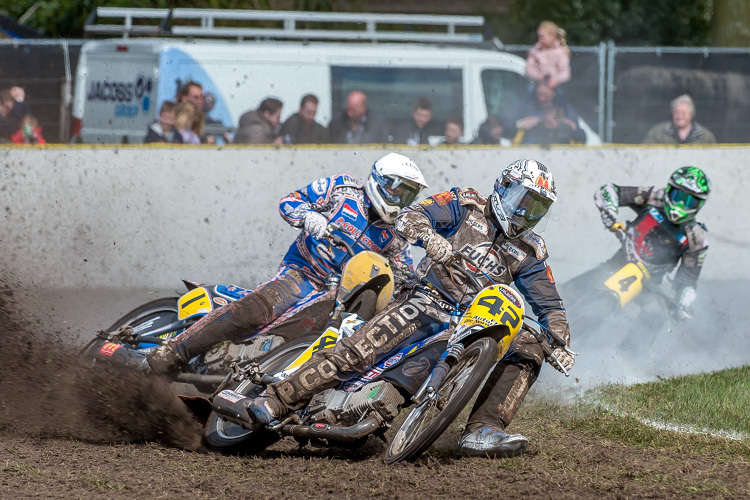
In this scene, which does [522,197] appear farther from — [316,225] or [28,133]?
[28,133]

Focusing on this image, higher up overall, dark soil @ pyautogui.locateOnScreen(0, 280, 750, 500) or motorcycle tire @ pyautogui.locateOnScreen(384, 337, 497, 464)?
motorcycle tire @ pyautogui.locateOnScreen(384, 337, 497, 464)

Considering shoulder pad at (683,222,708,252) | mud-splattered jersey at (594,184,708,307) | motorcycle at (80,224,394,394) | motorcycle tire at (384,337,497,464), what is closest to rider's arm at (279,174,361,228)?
motorcycle at (80,224,394,394)

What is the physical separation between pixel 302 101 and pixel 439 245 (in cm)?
592

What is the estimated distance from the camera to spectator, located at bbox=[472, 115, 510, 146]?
1060cm

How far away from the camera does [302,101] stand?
1074 centimetres

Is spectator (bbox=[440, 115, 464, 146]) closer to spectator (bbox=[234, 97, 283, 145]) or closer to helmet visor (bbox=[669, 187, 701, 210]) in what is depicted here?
spectator (bbox=[234, 97, 283, 145])

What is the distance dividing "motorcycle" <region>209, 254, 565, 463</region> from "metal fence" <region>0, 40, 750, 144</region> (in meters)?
5.99

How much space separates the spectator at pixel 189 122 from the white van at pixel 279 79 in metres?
0.17

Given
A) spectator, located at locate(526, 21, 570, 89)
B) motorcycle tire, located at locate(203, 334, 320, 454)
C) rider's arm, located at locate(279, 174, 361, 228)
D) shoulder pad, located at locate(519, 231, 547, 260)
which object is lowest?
motorcycle tire, located at locate(203, 334, 320, 454)

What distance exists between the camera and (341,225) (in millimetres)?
6777

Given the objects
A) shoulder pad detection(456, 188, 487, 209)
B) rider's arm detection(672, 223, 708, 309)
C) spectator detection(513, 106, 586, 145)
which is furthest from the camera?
spectator detection(513, 106, 586, 145)

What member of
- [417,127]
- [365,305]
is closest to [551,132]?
[417,127]

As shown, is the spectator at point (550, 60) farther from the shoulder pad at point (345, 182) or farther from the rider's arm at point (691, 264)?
the shoulder pad at point (345, 182)

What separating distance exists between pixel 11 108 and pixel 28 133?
13.4 inches
